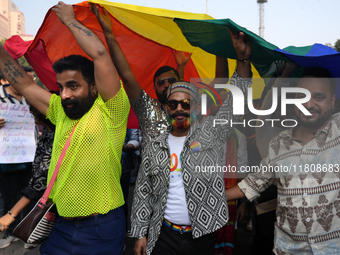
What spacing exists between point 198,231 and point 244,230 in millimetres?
3107

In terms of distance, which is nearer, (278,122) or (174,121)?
(174,121)

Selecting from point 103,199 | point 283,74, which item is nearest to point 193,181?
point 103,199

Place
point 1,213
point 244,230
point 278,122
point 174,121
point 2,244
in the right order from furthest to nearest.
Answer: point 244,230, point 1,213, point 2,244, point 278,122, point 174,121

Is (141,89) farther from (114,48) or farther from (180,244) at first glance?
(180,244)

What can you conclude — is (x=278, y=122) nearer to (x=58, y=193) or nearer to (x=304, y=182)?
(x=304, y=182)

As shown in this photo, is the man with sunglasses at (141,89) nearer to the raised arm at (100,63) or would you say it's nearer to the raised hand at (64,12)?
the raised hand at (64,12)

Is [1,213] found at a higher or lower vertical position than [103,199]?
lower

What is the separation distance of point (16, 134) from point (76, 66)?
1.94 metres

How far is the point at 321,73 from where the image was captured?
2076mm

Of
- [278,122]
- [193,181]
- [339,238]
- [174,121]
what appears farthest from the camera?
[278,122]

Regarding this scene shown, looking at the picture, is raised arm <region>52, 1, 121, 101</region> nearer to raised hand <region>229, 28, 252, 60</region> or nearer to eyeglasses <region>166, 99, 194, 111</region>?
eyeglasses <region>166, 99, 194, 111</region>

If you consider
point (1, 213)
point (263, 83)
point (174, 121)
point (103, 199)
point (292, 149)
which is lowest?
point (1, 213)

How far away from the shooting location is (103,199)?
6.47 feet

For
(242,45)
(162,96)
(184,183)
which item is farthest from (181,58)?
(184,183)
